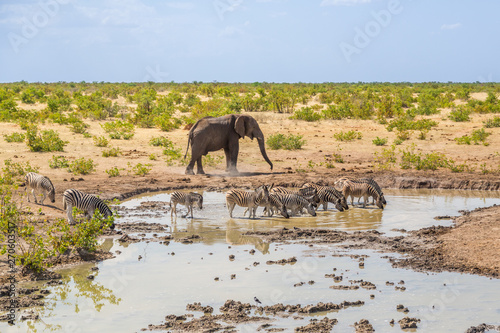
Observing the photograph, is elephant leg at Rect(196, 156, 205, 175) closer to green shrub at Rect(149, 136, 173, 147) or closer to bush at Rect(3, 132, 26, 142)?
green shrub at Rect(149, 136, 173, 147)

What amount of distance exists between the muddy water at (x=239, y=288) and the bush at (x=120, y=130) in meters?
13.1

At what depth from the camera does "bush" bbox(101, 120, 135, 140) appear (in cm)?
2520

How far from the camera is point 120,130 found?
2723 centimetres

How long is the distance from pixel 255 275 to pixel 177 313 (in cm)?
199

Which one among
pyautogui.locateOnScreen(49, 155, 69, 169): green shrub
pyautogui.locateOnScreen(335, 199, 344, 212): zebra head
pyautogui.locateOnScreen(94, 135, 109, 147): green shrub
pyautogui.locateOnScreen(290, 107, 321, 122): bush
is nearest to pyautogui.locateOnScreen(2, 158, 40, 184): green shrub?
pyautogui.locateOnScreen(49, 155, 69, 169): green shrub

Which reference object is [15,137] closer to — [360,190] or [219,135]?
[219,135]

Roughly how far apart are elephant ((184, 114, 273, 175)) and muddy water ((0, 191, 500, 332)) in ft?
23.5

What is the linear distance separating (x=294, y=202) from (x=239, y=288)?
18.3 feet

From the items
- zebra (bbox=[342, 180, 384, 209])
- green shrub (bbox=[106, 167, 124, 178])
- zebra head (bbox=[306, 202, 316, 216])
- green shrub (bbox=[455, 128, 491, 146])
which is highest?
green shrub (bbox=[455, 128, 491, 146])

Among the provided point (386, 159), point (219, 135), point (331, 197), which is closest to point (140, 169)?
point (219, 135)

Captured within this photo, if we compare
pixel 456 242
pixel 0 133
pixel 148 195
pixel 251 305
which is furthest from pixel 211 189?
pixel 0 133

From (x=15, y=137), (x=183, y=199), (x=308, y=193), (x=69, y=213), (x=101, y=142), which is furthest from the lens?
(x=101, y=142)

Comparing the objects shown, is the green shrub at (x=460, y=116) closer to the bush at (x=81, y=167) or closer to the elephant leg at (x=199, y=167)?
the elephant leg at (x=199, y=167)

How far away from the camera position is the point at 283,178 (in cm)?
1905
